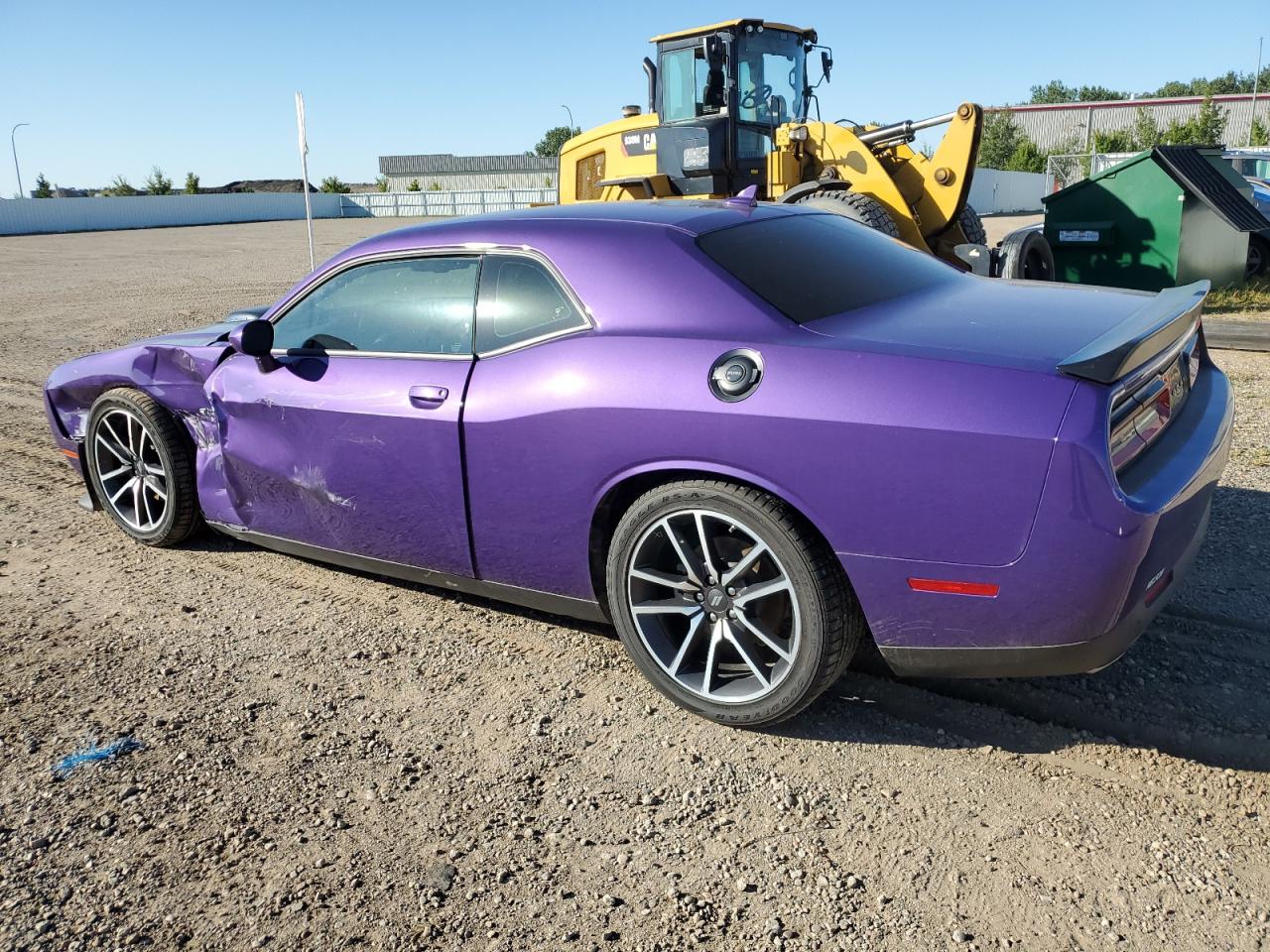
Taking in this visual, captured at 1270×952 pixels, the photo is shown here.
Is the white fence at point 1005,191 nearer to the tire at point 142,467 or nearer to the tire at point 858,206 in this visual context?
the tire at point 858,206

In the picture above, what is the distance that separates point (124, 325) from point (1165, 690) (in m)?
12.7

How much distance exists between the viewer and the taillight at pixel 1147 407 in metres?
2.60

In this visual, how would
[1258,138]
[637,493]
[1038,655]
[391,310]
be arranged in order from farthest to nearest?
[1258,138] → [391,310] → [637,493] → [1038,655]

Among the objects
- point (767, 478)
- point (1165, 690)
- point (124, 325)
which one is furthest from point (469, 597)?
point (124, 325)

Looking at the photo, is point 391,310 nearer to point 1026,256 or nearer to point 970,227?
point 1026,256

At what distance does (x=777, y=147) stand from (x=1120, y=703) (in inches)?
323

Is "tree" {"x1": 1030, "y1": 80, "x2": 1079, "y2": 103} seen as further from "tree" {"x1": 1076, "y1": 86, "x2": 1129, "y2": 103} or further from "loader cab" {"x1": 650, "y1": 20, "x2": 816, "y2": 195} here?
"loader cab" {"x1": 650, "y1": 20, "x2": 816, "y2": 195}

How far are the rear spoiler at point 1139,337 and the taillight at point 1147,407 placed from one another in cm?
7

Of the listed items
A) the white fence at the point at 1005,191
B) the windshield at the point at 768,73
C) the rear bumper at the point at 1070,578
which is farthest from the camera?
the white fence at the point at 1005,191

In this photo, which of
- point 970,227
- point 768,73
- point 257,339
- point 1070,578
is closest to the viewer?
point 1070,578

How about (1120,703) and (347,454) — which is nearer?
(1120,703)

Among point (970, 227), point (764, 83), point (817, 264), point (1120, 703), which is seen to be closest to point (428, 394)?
point (817, 264)

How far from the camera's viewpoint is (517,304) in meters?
3.49

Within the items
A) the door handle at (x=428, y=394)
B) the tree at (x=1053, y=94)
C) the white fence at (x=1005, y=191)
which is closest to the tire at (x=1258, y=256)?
the door handle at (x=428, y=394)
